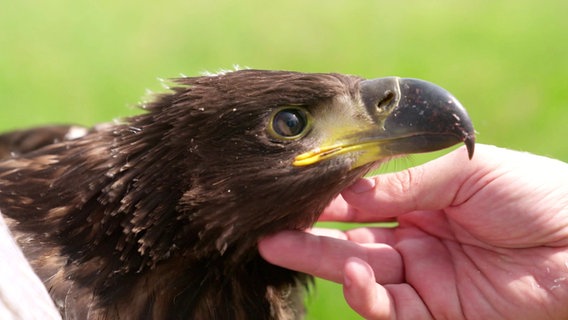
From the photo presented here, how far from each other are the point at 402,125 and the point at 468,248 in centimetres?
70

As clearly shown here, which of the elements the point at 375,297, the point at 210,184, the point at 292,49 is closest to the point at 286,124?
the point at 210,184

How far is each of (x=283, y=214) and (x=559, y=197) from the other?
1.04 metres

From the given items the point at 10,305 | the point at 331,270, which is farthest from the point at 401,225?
the point at 10,305

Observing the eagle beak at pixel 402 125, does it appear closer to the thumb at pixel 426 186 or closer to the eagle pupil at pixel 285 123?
the eagle pupil at pixel 285 123

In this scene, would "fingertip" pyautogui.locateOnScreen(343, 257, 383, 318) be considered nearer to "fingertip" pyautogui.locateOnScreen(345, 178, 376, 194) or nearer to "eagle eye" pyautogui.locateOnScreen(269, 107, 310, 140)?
"fingertip" pyautogui.locateOnScreen(345, 178, 376, 194)

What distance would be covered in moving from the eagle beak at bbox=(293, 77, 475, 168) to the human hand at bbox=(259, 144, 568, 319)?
0.83 feet

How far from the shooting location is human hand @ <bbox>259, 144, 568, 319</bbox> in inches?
127

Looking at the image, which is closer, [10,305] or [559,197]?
[10,305]

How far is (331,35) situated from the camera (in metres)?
9.40

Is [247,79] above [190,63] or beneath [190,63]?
above

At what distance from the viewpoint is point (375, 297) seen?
Result: 10.4 feet

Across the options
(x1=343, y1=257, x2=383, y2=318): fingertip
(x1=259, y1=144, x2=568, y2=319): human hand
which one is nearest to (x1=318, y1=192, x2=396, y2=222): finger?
(x1=259, y1=144, x2=568, y2=319): human hand

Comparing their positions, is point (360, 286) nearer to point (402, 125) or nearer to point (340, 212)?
point (402, 125)

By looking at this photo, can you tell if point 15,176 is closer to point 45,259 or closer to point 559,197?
point 45,259
